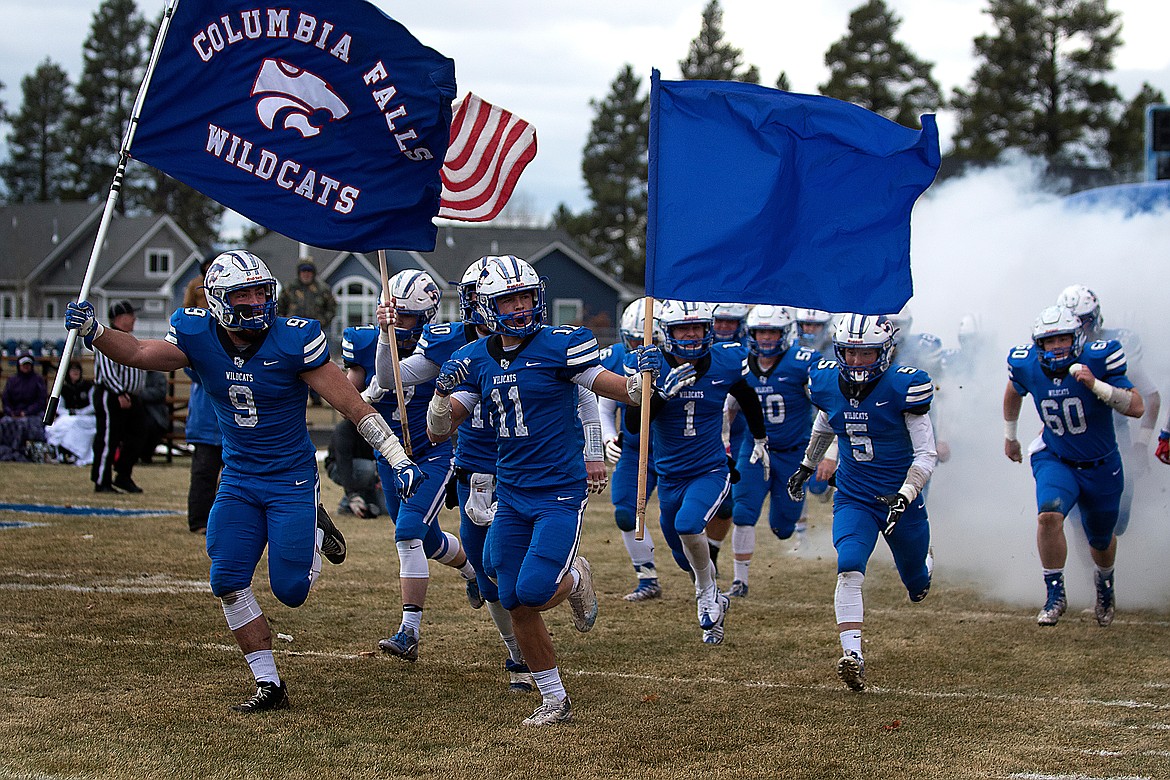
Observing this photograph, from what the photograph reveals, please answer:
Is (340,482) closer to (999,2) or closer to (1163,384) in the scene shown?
(1163,384)

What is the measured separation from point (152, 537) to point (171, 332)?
5466 mm

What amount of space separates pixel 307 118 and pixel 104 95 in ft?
189

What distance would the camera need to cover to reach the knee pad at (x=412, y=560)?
7281mm

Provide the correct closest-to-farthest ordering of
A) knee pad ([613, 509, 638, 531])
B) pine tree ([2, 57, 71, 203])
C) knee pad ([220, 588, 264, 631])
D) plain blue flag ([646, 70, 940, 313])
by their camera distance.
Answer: knee pad ([220, 588, 264, 631])
plain blue flag ([646, 70, 940, 313])
knee pad ([613, 509, 638, 531])
pine tree ([2, 57, 71, 203])

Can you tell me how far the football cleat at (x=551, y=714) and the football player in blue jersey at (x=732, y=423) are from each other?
2472 millimetres

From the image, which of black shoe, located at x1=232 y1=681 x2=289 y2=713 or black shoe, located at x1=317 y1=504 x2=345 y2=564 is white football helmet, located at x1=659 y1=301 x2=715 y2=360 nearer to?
black shoe, located at x1=317 y1=504 x2=345 y2=564

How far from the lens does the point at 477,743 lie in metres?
5.53

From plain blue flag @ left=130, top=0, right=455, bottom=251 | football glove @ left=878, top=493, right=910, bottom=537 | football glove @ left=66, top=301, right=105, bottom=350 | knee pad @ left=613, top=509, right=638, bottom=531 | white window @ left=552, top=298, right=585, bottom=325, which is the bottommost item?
knee pad @ left=613, top=509, right=638, bottom=531

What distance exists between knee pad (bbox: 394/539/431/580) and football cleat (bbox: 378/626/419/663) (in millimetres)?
329

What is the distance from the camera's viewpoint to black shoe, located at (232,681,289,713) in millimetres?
5863

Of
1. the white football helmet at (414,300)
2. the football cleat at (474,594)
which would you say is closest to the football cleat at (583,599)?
the football cleat at (474,594)

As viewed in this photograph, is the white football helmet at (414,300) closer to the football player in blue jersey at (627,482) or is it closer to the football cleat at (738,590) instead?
the football player in blue jersey at (627,482)

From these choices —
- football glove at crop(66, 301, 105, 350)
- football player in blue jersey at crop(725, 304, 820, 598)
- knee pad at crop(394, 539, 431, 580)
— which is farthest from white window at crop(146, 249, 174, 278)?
football glove at crop(66, 301, 105, 350)

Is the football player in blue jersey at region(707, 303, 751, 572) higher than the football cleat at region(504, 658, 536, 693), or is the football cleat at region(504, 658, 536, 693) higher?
the football player in blue jersey at region(707, 303, 751, 572)
